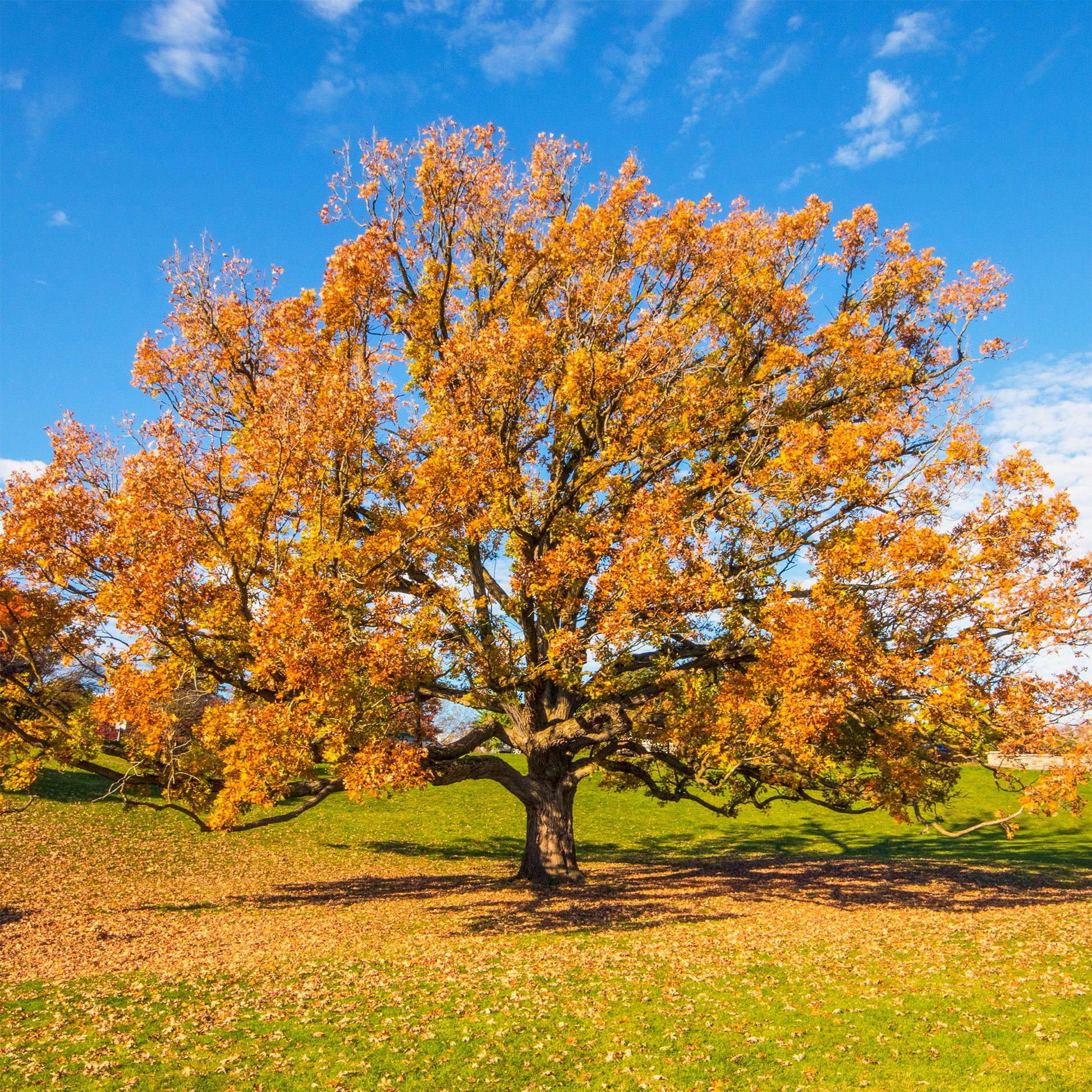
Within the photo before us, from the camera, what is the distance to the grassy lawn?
1141 centimetres

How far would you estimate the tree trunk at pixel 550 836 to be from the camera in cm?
2686

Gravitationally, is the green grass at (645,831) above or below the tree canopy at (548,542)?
below

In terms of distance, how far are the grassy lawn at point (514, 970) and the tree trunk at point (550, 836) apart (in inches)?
51.6

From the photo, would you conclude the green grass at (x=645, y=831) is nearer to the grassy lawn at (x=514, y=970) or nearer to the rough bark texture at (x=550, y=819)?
the grassy lawn at (x=514, y=970)

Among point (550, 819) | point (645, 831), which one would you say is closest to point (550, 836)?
point (550, 819)

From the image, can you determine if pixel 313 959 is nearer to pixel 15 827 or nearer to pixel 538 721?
pixel 538 721

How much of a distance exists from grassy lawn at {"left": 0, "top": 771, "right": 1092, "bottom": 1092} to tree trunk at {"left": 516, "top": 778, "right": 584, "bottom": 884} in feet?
4.30

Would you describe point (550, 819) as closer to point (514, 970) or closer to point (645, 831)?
point (514, 970)

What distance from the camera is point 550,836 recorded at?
27234 mm

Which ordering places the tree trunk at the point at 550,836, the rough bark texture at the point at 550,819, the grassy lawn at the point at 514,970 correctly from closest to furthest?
1. the grassy lawn at the point at 514,970
2. the rough bark texture at the point at 550,819
3. the tree trunk at the point at 550,836

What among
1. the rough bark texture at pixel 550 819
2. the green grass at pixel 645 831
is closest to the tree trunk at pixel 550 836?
the rough bark texture at pixel 550 819

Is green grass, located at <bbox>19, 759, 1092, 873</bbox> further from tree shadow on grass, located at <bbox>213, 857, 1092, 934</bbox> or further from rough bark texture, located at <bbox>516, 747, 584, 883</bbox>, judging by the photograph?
rough bark texture, located at <bbox>516, 747, 584, 883</bbox>

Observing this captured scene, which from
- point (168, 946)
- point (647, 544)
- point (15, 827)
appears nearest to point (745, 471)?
point (647, 544)

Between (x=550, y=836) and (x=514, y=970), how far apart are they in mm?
10904
